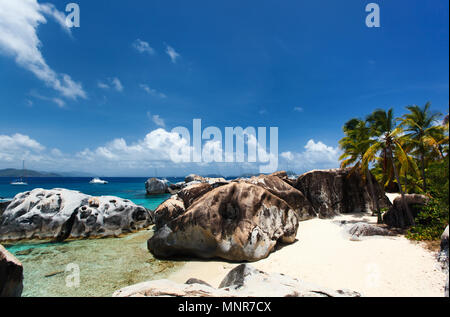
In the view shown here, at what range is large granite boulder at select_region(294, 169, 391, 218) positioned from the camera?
17.4 m

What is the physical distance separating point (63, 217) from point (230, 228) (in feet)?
44.4

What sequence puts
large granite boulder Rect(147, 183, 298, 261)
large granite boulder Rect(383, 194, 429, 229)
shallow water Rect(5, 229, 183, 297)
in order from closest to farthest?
shallow water Rect(5, 229, 183, 297), large granite boulder Rect(147, 183, 298, 261), large granite boulder Rect(383, 194, 429, 229)

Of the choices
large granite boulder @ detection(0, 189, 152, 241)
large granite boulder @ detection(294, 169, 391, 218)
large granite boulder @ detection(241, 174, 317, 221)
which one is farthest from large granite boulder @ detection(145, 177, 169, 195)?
large granite boulder @ detection(294, 169, 391, 218)

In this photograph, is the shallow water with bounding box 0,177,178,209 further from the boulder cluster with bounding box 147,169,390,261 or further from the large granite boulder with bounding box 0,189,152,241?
the boulder cluster with bounding box 147,169,390,261

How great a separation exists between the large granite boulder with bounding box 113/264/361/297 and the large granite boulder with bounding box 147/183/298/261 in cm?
331

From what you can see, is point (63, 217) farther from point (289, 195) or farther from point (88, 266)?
point (289, 195)

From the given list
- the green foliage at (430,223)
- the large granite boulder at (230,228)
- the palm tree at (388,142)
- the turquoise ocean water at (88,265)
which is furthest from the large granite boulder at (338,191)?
the turquoise ocean water at (88,265)

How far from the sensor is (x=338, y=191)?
59.1ft

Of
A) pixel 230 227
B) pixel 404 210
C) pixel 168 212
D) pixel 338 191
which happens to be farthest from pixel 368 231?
pixel 168 212

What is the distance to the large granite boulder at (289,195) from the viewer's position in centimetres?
1551

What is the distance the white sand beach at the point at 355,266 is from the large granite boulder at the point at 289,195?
4872mm

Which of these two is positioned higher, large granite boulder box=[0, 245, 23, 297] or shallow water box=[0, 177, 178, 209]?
large granite boulder box=[0, 245, 23, 297]

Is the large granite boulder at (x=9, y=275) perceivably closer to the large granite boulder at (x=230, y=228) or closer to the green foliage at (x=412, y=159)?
the large granite boulder at (x=230, y=228)
